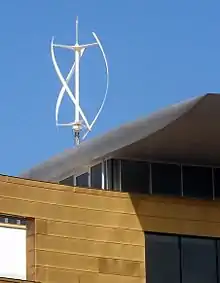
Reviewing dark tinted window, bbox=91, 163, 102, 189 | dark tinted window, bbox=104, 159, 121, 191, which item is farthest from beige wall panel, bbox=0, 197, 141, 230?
dark tinted window, bbox=91, 163, 102, 189

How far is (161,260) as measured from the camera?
33.8 metres

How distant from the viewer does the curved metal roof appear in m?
30.8

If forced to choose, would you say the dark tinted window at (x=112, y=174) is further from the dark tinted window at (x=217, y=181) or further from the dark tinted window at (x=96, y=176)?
the dark tinted window at (x=217, y=181)

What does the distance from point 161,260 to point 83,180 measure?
11.5ft

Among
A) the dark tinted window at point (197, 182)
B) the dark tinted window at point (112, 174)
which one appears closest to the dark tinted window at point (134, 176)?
the dark tinted window at point (112, 174)

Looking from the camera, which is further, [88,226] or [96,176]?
[96,176]

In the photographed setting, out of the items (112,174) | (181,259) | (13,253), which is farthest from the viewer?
(112,174)

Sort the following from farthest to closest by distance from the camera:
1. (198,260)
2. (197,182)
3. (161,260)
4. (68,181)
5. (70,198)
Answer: (68,181) < (197,182) < (198,260) < (161,260) < (70,198)

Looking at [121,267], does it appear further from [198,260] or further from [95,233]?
[198,260]

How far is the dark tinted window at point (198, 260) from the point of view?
1340 inches

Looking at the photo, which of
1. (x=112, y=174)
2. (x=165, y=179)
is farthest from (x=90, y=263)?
(x=165, y=179)

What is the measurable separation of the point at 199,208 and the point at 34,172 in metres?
6.33

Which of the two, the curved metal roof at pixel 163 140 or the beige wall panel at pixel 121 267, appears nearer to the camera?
the curved metal roof at pixel 163 140

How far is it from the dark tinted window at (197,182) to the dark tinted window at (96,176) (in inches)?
96.0
